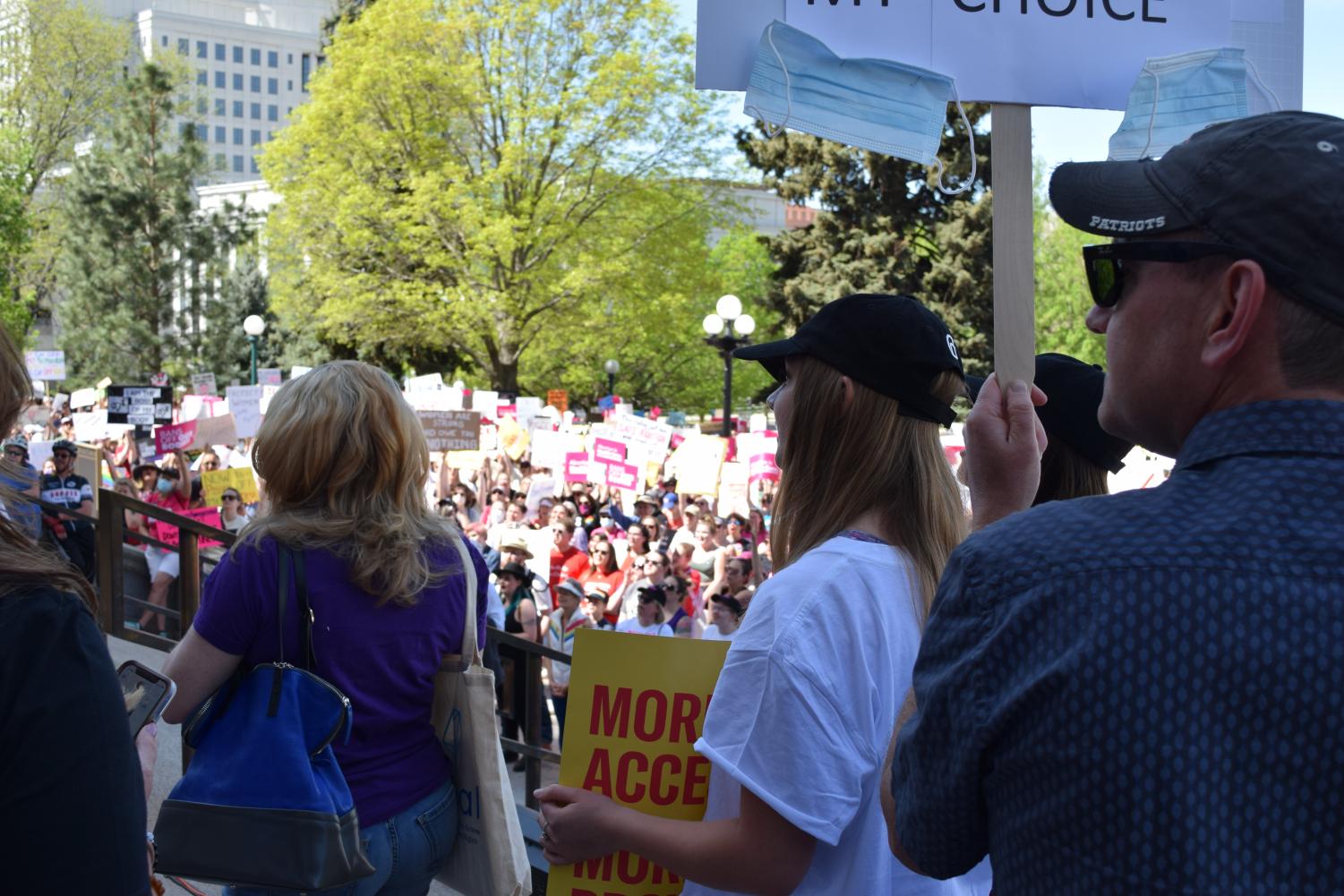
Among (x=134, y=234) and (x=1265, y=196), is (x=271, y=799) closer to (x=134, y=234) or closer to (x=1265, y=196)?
(x=1265, y=196)

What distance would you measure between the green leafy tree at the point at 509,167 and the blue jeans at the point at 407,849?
29394 millimetres

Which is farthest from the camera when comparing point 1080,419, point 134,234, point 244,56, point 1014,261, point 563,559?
point 244,56

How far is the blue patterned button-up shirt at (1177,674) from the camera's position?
1007 millimetres

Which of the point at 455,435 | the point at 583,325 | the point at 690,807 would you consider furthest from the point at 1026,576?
the point at 583,325

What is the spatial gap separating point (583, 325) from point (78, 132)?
2817cm

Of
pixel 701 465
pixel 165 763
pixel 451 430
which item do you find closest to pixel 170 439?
pixel 451 430

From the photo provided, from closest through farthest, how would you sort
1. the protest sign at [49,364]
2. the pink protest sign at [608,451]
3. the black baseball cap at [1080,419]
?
the black baseball cap at [1080,419], the pink protest sign at [608,451], the protest sign at [49,364]

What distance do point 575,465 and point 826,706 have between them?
585 inches

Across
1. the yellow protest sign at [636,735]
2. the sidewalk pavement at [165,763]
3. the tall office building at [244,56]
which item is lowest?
the sidewalk pavement at [165,763]

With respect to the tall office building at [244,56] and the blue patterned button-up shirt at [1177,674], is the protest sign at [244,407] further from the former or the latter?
the tall office building at [244,56]

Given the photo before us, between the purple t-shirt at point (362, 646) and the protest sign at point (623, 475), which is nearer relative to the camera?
Answer: the purple t-shirt at point (362, 646)

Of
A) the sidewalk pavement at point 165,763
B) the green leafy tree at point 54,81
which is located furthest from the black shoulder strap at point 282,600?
the green leafy tree at point 54,81

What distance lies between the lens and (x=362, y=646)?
2.57 meters

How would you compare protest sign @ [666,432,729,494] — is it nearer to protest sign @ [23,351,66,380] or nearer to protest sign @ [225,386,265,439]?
protest sign @ [225,386,265,439]
